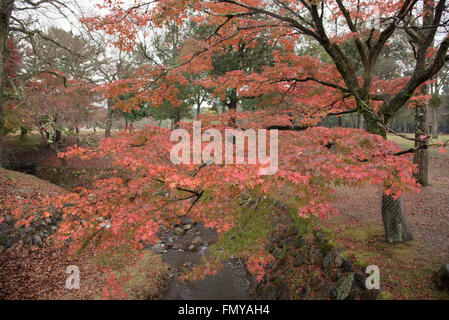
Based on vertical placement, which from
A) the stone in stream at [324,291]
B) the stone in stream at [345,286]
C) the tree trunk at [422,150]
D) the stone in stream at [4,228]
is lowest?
the stone in stream at [324,291]

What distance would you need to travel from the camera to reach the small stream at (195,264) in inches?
255

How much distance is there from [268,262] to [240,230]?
151cm

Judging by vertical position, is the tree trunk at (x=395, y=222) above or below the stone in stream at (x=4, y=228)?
above

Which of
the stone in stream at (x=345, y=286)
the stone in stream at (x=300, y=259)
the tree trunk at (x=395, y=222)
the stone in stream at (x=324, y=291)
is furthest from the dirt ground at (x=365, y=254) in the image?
the stone in stream at (x=300, y=259)

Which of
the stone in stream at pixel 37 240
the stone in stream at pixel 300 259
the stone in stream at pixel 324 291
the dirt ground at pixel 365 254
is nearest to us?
the dirt ground at pixel 365 254

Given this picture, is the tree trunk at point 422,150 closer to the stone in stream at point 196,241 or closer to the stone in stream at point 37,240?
the stone in stream at point 196,241

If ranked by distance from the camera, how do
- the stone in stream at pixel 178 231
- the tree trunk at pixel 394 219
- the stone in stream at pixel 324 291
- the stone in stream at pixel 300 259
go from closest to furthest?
1. the stone in stream at pixel 324 291
2. the tree trunk at pixel 394 219
3. the stone in stream at pixel 300 259
4. the stone in stream at pixel 178 231

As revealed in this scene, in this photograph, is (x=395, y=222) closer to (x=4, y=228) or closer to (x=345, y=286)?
(x=345, y=286)

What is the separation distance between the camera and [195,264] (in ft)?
25.5

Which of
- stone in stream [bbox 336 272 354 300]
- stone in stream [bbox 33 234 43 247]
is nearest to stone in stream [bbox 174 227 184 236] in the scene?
stone in stream [bbox 33 234 43 247]

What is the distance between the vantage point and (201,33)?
1188 cm

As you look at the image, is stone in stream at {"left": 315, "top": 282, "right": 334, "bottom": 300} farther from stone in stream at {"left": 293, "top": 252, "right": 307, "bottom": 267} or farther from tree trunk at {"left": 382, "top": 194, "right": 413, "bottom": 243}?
tree trunk at {"left": 382, "top": 194, "right": 413, "bottom": 243}

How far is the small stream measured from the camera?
647 centimetres

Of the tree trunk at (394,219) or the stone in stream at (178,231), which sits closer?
the tree trunk at (394,219)
